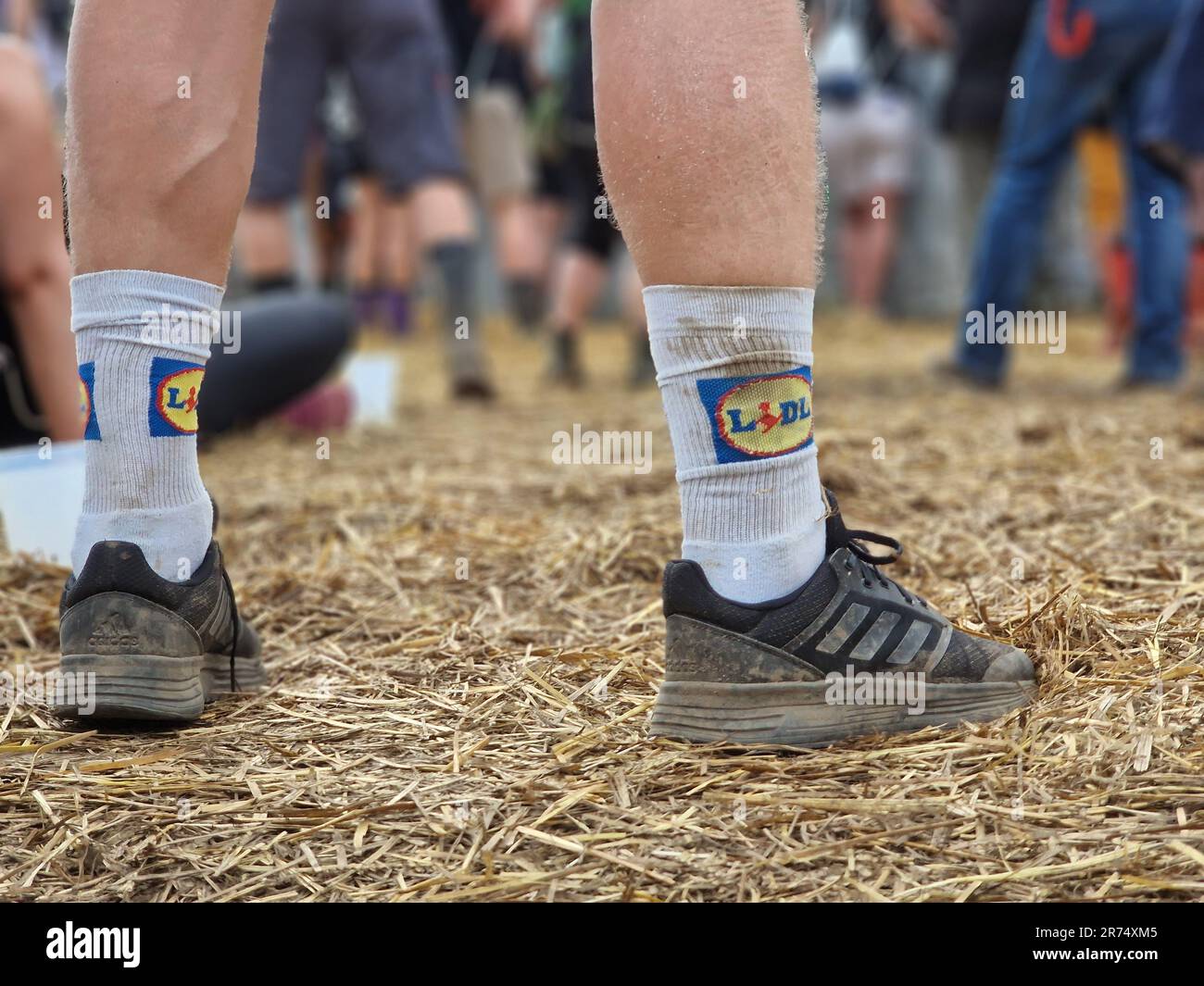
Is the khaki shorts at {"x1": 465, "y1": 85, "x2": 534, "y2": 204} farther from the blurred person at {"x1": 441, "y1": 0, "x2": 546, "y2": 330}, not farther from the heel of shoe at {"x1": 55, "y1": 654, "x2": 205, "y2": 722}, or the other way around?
the heel of shoe at {"x1": 55, "y1": 654, "x2": 205, "y2": 722}

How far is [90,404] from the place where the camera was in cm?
118

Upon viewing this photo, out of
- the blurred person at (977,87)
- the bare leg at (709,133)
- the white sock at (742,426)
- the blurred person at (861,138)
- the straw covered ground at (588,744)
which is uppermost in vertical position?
the blurred person at (861,138)

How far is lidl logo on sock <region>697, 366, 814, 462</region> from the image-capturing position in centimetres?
110

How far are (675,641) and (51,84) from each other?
434 cm

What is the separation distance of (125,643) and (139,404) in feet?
0.72

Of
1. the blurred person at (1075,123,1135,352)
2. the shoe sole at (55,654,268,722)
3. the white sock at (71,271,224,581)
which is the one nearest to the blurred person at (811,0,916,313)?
the blurred person at (1075,123,1135,352)

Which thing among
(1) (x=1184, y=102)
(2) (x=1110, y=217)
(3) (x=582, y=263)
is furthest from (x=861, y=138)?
Answer: (1) (x=1184, y=102)

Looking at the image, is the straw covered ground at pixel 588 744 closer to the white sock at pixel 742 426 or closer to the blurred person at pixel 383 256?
the white sock at pixel 742 426

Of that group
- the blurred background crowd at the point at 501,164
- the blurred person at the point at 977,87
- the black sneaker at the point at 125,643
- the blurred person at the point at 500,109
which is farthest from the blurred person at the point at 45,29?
the blurred person at the point at 977,87

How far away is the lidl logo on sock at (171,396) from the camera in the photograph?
1.19m

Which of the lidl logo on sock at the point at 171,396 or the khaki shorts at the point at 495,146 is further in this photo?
the khaki shorts at the point at 495,146

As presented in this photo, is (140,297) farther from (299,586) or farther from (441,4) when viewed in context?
(441,4)

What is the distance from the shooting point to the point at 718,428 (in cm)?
111

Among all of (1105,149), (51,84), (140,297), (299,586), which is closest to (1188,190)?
(1105,149)
